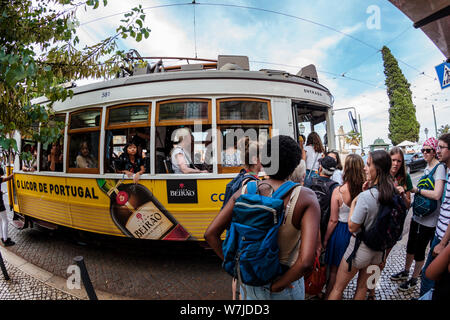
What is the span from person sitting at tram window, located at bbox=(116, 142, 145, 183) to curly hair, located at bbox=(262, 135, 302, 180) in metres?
2.62

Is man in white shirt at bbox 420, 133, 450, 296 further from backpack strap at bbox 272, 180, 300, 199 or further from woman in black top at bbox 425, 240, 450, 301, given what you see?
backpack strap at bbox 272, 180, 300, 199

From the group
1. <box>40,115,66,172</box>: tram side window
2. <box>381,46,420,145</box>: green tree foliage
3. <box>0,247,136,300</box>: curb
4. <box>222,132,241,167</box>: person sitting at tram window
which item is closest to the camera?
<box>0,247,136,300</box>: curb

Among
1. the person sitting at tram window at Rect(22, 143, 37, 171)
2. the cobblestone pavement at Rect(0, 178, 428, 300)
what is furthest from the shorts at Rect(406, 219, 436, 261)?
the person sitting at tram window at Rect(22, 143, 37, 171)

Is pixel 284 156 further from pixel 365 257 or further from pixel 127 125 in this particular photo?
pixel 127 125

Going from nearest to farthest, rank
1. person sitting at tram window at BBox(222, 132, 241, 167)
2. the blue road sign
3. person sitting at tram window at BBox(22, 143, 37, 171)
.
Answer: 1. the blue road sign
2. person sitting at tram window at BBox(222, 132, 241, 167)
3. person sitting at tram window at BBox(22, 143, 37, 171)

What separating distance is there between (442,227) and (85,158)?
498 cm

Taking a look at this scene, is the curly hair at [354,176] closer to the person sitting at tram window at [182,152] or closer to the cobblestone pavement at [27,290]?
the person sitting at tram window at [182,152]

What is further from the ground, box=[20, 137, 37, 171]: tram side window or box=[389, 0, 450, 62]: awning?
box=[389, 0, 450, 62]: awning

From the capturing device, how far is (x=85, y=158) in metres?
3.75

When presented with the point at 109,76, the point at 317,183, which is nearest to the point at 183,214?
the point at 317,183

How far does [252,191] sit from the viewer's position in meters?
1.28

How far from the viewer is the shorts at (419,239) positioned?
2.57 meters

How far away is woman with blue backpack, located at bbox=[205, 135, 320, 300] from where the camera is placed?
1164 mm
